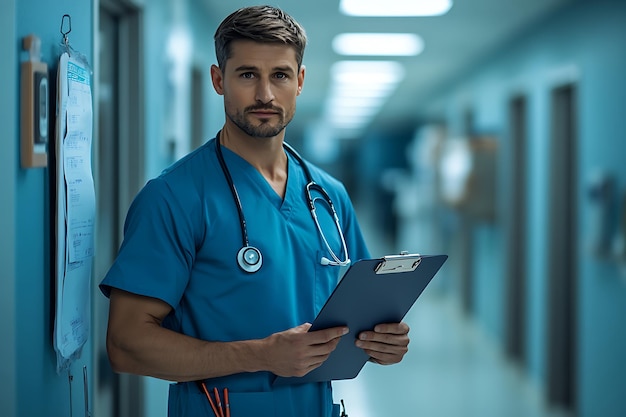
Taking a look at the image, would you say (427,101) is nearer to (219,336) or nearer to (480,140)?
(480,140)

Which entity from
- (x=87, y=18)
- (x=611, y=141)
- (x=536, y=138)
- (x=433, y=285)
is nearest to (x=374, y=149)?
(x=433, y=285)

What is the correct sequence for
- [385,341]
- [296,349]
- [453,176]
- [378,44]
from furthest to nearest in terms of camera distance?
[453,176]
[378,44]
[385,341]
[296,349]

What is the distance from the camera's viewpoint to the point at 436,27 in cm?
463

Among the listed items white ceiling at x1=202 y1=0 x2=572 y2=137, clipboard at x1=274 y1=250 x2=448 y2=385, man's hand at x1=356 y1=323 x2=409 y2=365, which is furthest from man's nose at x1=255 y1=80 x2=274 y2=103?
white ceiling at x1=202 y1=0 x2=572 y2=137

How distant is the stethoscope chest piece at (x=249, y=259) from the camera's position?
133cm

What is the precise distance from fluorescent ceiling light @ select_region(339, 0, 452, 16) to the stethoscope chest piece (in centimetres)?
273

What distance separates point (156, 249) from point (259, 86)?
0.34 meters

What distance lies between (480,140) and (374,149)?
9078mm

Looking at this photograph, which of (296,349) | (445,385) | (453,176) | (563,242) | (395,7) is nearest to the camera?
(296,349)

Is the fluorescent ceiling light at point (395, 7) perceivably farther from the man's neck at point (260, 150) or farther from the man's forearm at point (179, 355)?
the man's forearm at point (179, 355)

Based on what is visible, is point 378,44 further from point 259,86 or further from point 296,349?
point 296,349

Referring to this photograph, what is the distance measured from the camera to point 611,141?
3.39 meters

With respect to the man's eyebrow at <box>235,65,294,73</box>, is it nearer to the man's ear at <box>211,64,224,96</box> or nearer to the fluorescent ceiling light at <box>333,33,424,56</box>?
the man's ear at <box>211,64,224,96</box>

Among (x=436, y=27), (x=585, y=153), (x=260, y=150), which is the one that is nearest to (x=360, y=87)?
(x=436, y=27)
